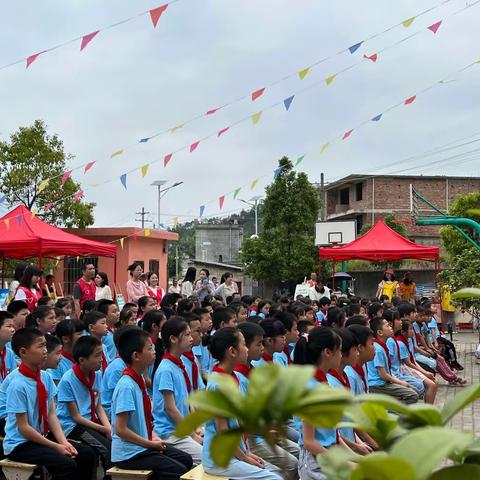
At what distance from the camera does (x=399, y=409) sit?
837mm

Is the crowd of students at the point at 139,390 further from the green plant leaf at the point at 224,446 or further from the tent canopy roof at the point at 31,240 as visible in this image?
the tent canopy roof at the point at 31,240

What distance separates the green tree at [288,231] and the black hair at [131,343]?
785 inches

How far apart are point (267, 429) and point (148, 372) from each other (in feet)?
17.5

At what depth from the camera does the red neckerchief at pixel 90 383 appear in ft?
15.7

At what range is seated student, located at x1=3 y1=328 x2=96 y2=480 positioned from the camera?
161 inches

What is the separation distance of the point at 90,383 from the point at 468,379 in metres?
6.41

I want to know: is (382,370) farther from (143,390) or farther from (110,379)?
(143,390)

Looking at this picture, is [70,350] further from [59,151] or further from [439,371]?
[59,151]

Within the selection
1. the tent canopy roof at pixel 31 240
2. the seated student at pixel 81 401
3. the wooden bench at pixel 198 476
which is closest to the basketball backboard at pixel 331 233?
the tent canopy roof at pixel 31 240

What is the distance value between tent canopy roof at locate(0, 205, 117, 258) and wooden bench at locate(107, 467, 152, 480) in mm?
6613

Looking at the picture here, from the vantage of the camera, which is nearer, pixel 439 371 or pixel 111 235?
pixel 439 371

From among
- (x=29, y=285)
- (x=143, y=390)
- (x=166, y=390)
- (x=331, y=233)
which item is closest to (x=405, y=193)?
(x=331, y=233)

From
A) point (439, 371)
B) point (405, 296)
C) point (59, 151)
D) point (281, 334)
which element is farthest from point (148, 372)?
point (59, 151)

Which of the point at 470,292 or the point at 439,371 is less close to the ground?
the point at 470,292
